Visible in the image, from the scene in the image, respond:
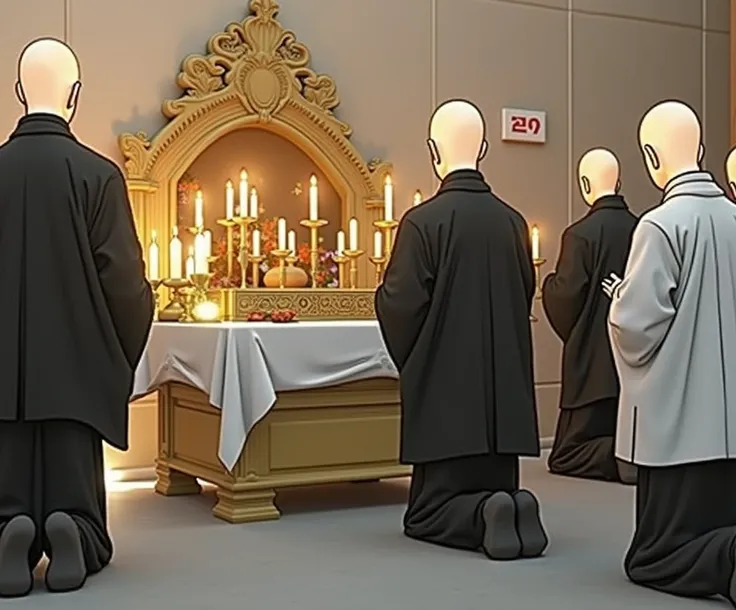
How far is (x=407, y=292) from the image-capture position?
14.3ft

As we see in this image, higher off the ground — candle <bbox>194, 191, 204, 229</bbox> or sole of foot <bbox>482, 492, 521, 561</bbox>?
candle <bbox>194, 191, 204, 229</bbox>

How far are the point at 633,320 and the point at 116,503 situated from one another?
2.91 m

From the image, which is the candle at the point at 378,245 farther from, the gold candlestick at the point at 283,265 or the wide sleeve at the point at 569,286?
the wide sleeve at the point at 569,286

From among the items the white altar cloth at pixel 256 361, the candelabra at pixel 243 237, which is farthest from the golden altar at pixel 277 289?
the candelabra at pixel 243 237

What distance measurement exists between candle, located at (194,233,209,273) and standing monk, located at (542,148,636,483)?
193 cm

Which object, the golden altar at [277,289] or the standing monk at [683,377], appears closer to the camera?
the standing monk at [683,377]

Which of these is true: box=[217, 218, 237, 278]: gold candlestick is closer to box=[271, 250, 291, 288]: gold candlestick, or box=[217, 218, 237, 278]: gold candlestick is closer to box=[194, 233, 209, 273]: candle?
box=[194, 233, 209, 273]: candle

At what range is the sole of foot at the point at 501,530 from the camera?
4066mm

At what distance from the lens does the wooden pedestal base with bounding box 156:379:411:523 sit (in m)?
4.91

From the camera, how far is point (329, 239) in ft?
22.7

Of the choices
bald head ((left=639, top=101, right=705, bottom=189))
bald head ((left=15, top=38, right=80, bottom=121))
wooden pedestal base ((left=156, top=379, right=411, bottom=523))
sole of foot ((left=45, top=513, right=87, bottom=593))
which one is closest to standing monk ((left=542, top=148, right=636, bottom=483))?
wooden pedestal base ((left=156, top=379, right=411, bottom=523))

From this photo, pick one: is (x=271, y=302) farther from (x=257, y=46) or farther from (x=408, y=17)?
(x=408, y=17)

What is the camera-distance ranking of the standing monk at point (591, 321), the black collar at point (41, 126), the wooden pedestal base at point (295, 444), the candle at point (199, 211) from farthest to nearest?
the standing monk at point (591, 321) < the candle at point (199, 211) < the wooden pedestal base at point (295, 444) < the black collar at point (41, 126)

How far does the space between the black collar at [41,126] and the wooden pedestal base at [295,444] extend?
157 centimetres
